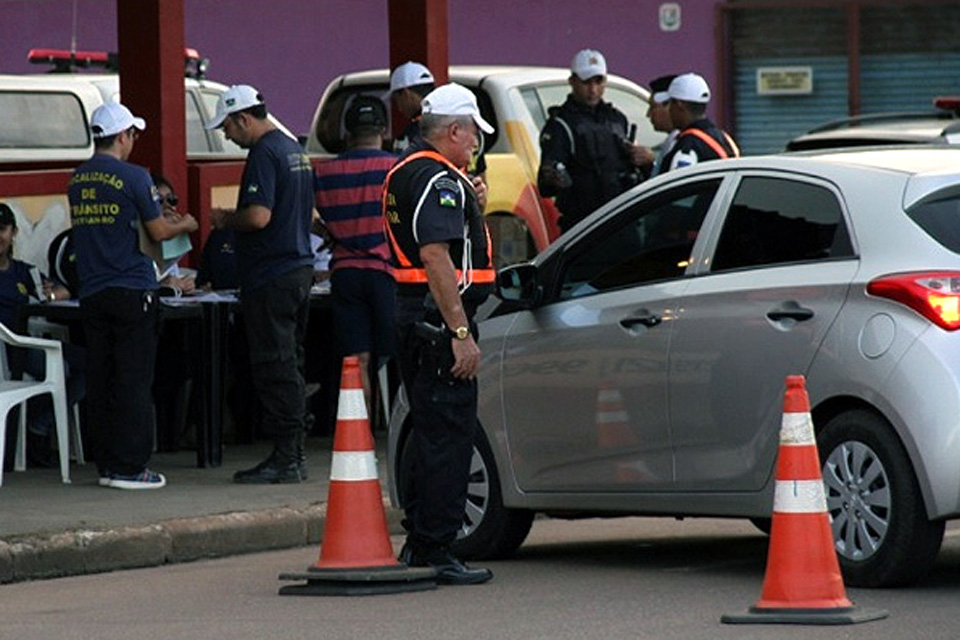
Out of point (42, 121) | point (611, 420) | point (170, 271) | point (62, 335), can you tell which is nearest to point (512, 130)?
point (42, 121)

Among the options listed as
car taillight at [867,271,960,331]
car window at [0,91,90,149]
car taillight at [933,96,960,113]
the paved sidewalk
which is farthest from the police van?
car taillight at [867,271,960,331]

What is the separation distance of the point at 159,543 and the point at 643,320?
2.57 metres

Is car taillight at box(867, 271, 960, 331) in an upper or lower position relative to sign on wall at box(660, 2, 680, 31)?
lower

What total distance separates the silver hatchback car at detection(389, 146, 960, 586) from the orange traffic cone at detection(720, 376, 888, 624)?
657mm

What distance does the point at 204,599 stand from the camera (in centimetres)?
1031

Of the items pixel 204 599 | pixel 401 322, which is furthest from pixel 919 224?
pixel 204 599

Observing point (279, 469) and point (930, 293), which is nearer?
point (930, 293)

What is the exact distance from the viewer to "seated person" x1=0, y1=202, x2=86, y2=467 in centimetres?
1434

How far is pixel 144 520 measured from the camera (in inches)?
476

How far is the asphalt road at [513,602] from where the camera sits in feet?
29.6

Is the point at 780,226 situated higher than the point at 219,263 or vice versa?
the point at 780,226

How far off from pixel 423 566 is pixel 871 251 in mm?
2041

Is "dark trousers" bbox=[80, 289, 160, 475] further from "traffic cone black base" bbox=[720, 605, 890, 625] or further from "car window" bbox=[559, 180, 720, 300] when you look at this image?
"traffic cone black base" bbox=[720, 605, 890, 625]

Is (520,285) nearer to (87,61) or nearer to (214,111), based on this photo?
(214,111)
